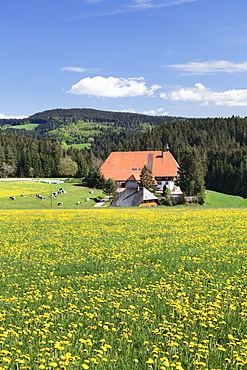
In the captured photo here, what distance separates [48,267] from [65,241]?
6.47 m

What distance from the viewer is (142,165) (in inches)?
5157

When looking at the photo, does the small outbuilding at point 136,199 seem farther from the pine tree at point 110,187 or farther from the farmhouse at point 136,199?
the pine tree at point 110,187

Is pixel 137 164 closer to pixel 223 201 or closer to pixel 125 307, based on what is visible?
pixel 223 201

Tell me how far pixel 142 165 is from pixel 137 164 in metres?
2.49

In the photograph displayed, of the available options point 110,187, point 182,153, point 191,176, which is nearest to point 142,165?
point 182,153

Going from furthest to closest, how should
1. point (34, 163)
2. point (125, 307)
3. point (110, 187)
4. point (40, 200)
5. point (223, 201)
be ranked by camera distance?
point (34, 163), point (110, 187), point (223, 201), point (40, 200), point (125, 307)

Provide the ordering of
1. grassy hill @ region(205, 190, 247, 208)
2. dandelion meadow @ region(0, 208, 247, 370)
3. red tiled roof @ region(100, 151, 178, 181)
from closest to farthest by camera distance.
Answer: dandelion meadow @ region(0, 208, 247, 370)
grassy hill @ region(205, 190, 247, 208)
red tiled roof @ region(100, 151, 178, 181)

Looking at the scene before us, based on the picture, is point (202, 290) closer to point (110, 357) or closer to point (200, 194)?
point (110, 357)

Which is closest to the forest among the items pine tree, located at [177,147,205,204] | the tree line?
the tree line

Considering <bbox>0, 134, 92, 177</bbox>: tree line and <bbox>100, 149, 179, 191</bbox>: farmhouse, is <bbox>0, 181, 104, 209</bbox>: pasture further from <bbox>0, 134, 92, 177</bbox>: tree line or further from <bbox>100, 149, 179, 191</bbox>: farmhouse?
<bbox>0, 134, 92, 177</bbox>: tree line

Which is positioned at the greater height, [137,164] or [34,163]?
[34,163]

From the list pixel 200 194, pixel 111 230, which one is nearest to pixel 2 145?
pixel 200 194

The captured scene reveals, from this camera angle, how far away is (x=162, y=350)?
675 cm

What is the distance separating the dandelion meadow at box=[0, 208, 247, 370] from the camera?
642 centimetres
